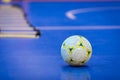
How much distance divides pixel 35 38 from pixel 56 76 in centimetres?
404

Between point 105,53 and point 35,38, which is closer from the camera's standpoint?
point 105,53

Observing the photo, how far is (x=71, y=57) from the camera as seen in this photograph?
22.3 ft

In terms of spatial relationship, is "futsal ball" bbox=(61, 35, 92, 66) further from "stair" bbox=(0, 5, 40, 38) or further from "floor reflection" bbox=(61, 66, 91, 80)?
"stair" bbox=(0, 5, 40, 38)

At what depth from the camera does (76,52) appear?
22.4ft

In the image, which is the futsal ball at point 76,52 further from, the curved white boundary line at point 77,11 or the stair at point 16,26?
the curved white boundary line at point 77,11

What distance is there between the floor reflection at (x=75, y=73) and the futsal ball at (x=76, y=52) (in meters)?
0.11

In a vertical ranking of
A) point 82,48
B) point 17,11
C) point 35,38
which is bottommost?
point 82,48

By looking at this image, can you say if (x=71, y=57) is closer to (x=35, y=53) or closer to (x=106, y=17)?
(x=35, y=53)

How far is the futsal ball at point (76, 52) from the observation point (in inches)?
269

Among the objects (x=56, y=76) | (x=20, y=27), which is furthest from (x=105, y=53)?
(x=20, y=27)

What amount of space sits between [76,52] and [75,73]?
512 mm

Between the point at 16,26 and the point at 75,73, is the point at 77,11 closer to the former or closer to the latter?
the point at 16,26

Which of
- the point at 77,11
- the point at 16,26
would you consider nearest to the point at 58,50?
the point at 16,26

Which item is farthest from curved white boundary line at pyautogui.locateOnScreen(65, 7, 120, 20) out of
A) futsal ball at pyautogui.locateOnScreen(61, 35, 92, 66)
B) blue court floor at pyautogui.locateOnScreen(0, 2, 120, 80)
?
futsal ball at pyautogui.locateOnScreen(61, 35, 92, 66)
